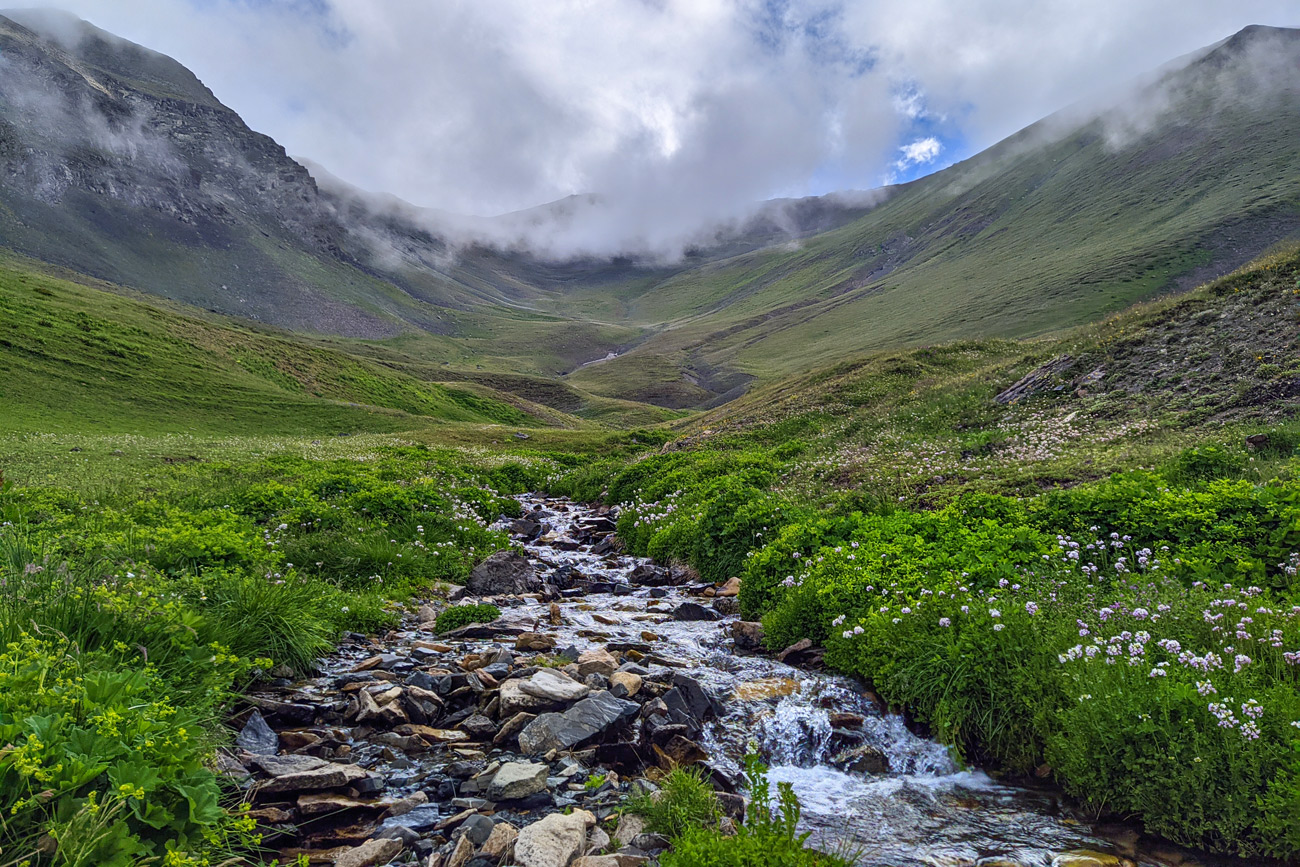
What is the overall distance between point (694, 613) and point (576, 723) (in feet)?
18.2

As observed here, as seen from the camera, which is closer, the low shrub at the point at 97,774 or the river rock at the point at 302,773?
the low shrub at the point at 97,774

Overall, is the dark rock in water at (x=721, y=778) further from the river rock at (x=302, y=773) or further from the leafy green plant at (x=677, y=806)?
the river rock at (x=302, y=773)

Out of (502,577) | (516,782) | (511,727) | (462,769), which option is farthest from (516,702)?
(502,577)

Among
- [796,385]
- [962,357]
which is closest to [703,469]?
[962,357]

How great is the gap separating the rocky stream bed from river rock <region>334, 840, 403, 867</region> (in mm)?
15

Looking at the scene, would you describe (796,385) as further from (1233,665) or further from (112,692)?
(112,692)

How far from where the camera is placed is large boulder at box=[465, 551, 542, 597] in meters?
14.3

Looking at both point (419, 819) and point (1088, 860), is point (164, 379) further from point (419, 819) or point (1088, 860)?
point (1088, 860)

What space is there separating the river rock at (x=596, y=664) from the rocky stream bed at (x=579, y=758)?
27 millimetres

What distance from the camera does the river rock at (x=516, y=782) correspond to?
632 centimetres

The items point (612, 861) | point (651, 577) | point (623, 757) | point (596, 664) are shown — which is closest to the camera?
point (612, 861)

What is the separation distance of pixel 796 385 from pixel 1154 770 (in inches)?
1848

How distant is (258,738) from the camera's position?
7035 millimetres

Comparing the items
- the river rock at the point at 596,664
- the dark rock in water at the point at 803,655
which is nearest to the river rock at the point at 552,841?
the river rock at the point at 596,664
